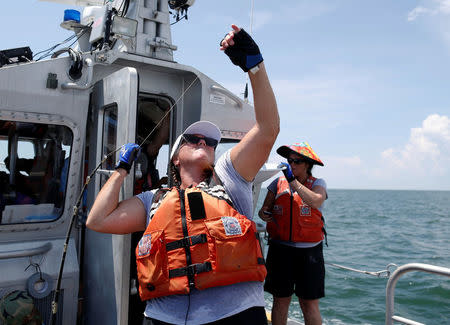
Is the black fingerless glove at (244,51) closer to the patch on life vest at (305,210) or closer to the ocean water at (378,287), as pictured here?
the patch on life vest at (305,210)

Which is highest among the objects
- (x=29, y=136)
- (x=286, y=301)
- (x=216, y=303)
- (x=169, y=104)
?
(x=169, y=104)

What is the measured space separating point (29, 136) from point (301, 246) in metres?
2.44

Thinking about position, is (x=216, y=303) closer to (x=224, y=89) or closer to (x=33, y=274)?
(x=33, y=274)

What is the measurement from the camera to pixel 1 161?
3.17m

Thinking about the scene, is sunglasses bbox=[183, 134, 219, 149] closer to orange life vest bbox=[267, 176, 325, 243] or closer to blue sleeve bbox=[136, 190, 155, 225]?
blue sleeve bbox=[136, 190, 155, 225]

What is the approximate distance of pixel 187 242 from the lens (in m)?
1.92

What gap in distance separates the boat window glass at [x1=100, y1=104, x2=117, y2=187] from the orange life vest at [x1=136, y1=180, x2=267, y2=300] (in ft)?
3.73

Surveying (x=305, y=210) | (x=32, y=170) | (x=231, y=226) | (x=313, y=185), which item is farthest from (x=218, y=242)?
(x=32, y=170)

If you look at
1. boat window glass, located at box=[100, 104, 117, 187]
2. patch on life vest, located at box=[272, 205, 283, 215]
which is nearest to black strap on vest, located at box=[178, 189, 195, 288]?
boat window glass, located at box=[100, 104, 117, 187]

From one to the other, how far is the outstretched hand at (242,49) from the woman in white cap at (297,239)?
157 centimetres

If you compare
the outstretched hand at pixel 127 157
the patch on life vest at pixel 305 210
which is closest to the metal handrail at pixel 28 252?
the outstretched hand at pixel 127 157

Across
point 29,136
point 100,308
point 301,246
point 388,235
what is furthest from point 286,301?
point 388,235

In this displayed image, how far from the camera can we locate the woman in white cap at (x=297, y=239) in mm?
3314

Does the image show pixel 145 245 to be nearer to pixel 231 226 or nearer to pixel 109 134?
pixel 231 226
